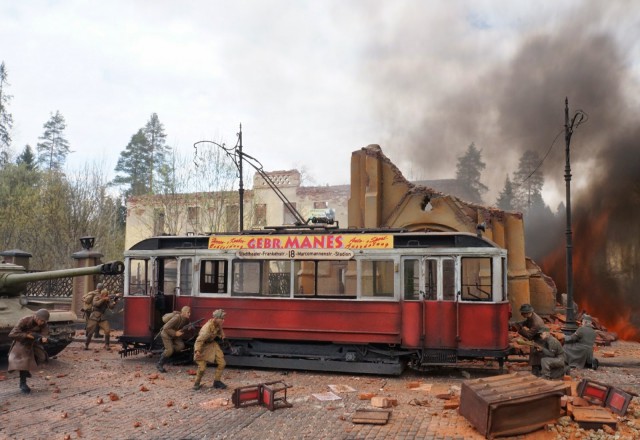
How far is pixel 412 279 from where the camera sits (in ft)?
37.0

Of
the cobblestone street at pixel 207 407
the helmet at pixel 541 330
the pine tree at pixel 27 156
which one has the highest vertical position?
the pine tree at pixel 27 156

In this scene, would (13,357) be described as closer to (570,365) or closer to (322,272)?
(322,272)

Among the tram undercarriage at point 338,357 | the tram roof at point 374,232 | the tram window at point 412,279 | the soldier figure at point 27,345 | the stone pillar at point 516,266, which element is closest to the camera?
the soldier figure at point 27,345

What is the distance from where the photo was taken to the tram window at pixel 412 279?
1121 cm


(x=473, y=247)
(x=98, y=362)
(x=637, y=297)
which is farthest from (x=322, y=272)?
(x=637, y=297)

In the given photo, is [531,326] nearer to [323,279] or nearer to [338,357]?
[338,357]

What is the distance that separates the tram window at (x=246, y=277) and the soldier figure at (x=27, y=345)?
419cm

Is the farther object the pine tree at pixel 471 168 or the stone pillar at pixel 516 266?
the pine tree at pixel 471 168

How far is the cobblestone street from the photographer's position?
7469mm

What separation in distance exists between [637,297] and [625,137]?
7.41 meters

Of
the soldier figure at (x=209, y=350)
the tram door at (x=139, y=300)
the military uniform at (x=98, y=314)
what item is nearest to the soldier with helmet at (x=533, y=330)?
the soldier figure at (x=209, y=350)

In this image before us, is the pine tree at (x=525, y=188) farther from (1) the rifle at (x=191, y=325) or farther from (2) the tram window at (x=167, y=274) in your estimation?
(1) the rifle at (x=191, y=325)

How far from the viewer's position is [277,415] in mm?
8320

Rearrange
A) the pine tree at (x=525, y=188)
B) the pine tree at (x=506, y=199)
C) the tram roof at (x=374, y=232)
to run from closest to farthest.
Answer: the tram roof at (x=374, y=232) < the pine tree at (x=506, y=199) < the pine tree at (x=525, y=188)
